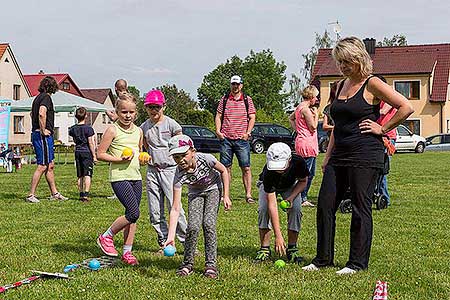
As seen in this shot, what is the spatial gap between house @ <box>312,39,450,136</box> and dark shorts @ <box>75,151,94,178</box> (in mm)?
39501

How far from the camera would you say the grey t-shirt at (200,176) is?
19.4ft

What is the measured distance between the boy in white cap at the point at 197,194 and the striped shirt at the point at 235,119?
15.8ft

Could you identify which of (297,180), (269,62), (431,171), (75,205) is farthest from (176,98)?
(297,180)

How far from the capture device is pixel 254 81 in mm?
87812

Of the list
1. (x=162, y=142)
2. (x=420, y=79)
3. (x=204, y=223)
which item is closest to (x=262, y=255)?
(x=204, y=223)

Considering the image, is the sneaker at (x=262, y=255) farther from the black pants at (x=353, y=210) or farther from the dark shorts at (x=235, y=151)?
the dark shorts at (x=235, y=151)

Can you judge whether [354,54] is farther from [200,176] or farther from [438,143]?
[438,143]

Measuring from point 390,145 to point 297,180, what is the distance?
12.6ft

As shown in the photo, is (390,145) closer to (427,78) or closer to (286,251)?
(286,251)

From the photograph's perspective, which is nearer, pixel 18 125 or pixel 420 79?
pixel 420 79

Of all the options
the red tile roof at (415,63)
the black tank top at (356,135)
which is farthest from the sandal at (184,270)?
the red tile roof at (415,63)

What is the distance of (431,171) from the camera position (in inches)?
767

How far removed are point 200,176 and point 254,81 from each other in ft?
270

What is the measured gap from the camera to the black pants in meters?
5.91
